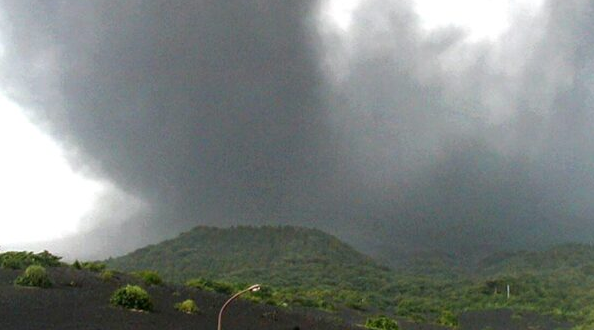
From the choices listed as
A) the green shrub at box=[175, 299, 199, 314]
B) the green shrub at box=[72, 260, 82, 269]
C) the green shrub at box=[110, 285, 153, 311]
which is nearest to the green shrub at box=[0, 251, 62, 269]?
the green shrub at box=[72, 260, 82, 269]

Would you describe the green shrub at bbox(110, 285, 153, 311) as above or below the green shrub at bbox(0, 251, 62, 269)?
below

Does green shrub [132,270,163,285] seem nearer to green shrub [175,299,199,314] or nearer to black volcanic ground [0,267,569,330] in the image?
black volcanic ground [0,267,569,330]

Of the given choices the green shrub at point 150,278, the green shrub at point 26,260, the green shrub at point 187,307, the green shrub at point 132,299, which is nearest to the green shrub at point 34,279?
the green shrub at point 132,299

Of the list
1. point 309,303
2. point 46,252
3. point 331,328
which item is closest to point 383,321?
point 331,328

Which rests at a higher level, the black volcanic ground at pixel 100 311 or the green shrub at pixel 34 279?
the green shrub at pixel 34 279

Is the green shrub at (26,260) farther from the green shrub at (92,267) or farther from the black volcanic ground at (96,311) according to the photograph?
the green shrub at (92,267)

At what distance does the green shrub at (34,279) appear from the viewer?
3080 centimetres

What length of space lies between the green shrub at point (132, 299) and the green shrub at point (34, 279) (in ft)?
14.3

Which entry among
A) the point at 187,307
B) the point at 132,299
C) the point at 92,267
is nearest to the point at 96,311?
the point at 132,299

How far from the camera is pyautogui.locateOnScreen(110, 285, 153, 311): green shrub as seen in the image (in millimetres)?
30281

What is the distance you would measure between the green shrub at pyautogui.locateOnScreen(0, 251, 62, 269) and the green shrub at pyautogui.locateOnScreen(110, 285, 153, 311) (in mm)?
10432

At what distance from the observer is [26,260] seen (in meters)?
39.8

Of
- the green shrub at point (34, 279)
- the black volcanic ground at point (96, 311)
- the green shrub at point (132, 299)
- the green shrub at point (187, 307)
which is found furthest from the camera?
the green shrub at point (187, 307)

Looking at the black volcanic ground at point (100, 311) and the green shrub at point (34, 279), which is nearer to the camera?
the black volcanic ground at point (100, 311)
